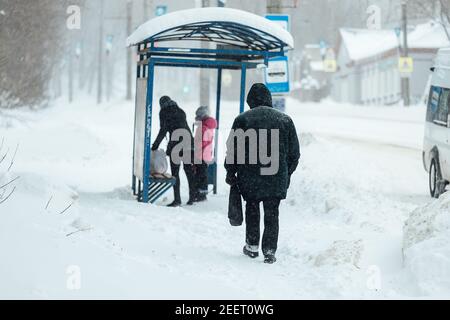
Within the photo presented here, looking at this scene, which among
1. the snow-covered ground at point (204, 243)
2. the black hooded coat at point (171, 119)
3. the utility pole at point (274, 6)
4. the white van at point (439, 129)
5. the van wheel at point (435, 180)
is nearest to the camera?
the snow-covered ground at point (204, 243)

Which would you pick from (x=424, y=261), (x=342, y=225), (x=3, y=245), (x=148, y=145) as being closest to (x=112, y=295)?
(x=3, y=245)

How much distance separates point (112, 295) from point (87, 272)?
0.55 metres

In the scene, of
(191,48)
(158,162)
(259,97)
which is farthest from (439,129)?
(259,97)

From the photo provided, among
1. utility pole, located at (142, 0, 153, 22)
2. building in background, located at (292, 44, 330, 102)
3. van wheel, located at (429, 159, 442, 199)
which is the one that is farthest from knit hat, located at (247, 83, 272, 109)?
building in background, located at (292, 44, 330, 102)

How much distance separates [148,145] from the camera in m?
11.5

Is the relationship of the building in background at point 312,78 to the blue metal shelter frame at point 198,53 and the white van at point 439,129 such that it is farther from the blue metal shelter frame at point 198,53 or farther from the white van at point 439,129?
the blue metal shelter frame at point 198,53

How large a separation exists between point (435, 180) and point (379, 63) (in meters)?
45.4

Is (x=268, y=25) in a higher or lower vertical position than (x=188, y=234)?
higher

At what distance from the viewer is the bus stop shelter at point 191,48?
1070 centimetres

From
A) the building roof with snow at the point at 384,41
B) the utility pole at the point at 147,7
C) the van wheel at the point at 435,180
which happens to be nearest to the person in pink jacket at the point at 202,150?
the van wheel at the point at 435,180

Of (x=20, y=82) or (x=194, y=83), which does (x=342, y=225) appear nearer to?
(x=20, y=82)

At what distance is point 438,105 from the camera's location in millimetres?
13641

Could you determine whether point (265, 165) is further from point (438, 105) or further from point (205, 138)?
point (438, 105)

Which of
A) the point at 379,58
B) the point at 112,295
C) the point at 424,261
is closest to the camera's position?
the point at 112,295
